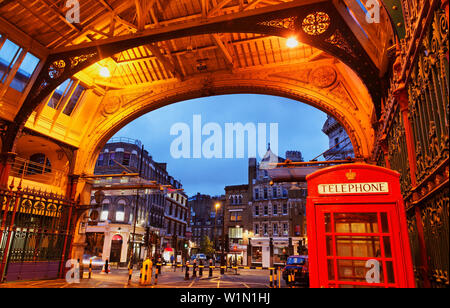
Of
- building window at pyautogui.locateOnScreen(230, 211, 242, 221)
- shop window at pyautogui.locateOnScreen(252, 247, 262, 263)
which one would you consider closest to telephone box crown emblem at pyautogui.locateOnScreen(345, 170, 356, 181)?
shop window at pyautogui.locateOnScreen(252, 247, 262, 263)

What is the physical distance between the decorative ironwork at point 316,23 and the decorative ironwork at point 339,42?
0.32 m

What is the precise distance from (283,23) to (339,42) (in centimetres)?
185

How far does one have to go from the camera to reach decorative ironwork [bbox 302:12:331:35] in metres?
8.96

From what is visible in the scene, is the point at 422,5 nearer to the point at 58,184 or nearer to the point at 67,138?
the point at 67,138

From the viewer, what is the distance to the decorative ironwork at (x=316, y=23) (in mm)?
8961

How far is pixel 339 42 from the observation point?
8992 millimetres

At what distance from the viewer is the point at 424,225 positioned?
458 cm

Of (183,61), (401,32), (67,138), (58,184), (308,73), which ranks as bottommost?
(58,184)

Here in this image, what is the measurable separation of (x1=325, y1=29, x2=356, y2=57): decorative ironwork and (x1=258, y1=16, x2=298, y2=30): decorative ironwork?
1167mm
